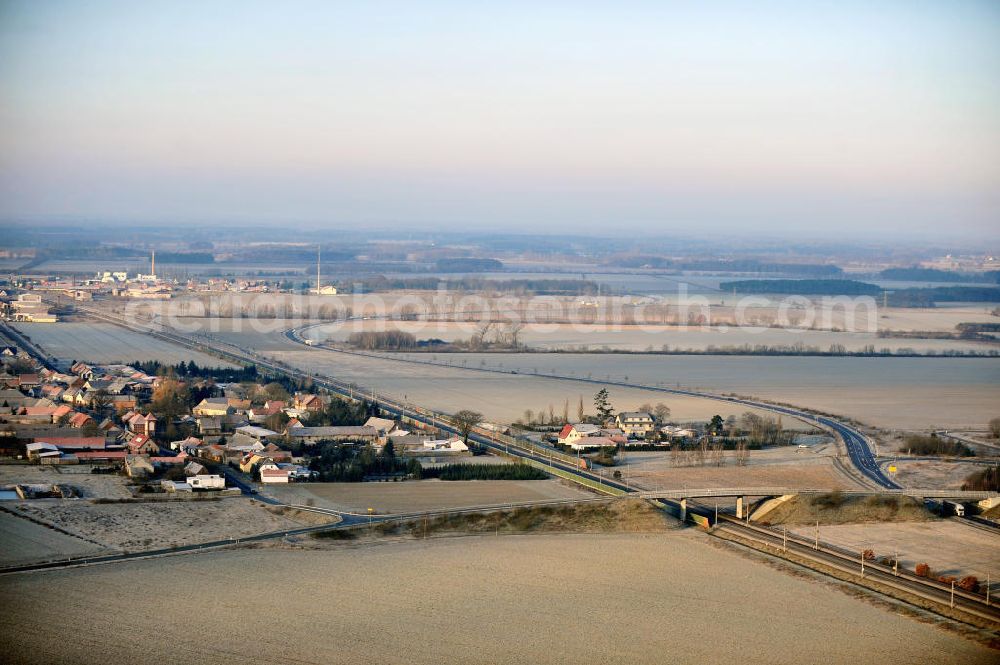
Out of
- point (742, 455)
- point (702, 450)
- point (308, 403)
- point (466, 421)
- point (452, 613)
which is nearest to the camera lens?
point (452, 613)

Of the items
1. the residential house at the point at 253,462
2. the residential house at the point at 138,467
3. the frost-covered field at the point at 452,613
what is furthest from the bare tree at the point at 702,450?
the residential house at the point at 138,467

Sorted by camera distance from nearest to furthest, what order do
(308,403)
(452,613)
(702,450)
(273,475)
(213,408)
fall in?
(452,613)
(273,475)
(702,450)
(213,408)
(308,403)

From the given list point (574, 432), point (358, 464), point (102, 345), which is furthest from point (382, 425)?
point (102, 345)

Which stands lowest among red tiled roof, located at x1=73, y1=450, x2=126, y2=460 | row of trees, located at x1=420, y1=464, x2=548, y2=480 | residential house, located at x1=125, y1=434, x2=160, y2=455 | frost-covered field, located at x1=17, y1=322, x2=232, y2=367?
row of trees, located at x1=420, y1=464, x2=548, y2=480

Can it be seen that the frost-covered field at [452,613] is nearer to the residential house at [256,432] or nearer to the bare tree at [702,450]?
the bare tree at [702,450]

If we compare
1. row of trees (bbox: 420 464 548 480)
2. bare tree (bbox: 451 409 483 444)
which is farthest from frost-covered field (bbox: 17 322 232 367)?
row of trees (bbox: 420 464 548 480)

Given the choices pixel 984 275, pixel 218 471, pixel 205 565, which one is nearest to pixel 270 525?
pixel 205 565

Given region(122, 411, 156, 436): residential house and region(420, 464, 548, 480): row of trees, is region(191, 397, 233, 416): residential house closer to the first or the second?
region(122, 411, 156, 436): residential house

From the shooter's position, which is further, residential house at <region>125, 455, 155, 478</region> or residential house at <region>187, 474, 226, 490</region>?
residential house at <region>125, 455, 155, 478</region>

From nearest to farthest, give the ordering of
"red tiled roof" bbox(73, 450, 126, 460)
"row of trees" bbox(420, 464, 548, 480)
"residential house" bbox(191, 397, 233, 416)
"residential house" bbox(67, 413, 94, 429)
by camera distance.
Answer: "row of trees" bbox(420, 464, 548, 480), "red tiled roof" bbox(73, 450, 126, 460), "residential house" bbox(67, 413, 94, 429), "residential house" bbox(191, 397, 233, 416)

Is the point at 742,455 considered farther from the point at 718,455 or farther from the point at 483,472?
the point at 483,472

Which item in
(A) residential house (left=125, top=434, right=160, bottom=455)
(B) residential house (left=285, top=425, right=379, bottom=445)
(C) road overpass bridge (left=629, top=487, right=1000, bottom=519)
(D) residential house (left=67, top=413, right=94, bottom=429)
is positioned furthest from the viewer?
(D) residential house (left=67, top=413, right=94, bottom=429)
